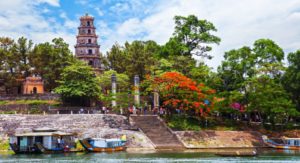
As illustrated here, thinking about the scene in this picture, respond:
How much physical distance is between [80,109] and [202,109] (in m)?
15.9

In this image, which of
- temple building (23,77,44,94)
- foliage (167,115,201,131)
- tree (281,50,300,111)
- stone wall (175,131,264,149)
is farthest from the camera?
temple building (23,77,44,94)

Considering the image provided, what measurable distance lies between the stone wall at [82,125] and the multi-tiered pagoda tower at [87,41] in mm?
30480

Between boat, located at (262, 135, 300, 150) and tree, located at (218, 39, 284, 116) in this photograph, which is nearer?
boat, located at (262, 135, 300, 150)

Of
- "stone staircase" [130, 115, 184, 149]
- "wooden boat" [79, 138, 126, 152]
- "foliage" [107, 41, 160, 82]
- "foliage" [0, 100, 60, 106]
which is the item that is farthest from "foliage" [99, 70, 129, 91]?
"wooden boat" [79, 138, 126, 152]

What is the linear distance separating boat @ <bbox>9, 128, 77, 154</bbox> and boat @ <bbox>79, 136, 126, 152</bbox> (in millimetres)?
1747

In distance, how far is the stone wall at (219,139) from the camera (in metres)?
51.2

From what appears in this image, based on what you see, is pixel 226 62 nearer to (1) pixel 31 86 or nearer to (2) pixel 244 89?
(2) pixel 244 89

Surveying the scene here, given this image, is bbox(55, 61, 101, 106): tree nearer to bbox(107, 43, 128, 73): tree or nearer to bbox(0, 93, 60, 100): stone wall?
bbox(0, 93, 60, 100): stone wall

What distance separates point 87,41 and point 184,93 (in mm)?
31617

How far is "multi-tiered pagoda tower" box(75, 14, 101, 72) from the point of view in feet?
270

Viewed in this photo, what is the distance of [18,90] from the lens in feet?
258

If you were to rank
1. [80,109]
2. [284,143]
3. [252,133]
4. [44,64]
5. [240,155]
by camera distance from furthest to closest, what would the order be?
1. [44,64]
2. [80,109]
3. [252,133]
4. [284,143]
5. [240,155]

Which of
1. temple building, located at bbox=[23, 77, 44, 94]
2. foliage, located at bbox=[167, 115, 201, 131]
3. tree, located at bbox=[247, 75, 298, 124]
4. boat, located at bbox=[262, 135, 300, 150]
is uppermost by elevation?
temple building, located at bbox=[23, 77, 44, 94]

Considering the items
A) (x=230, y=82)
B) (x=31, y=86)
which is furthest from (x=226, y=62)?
(x=31, y=86)
